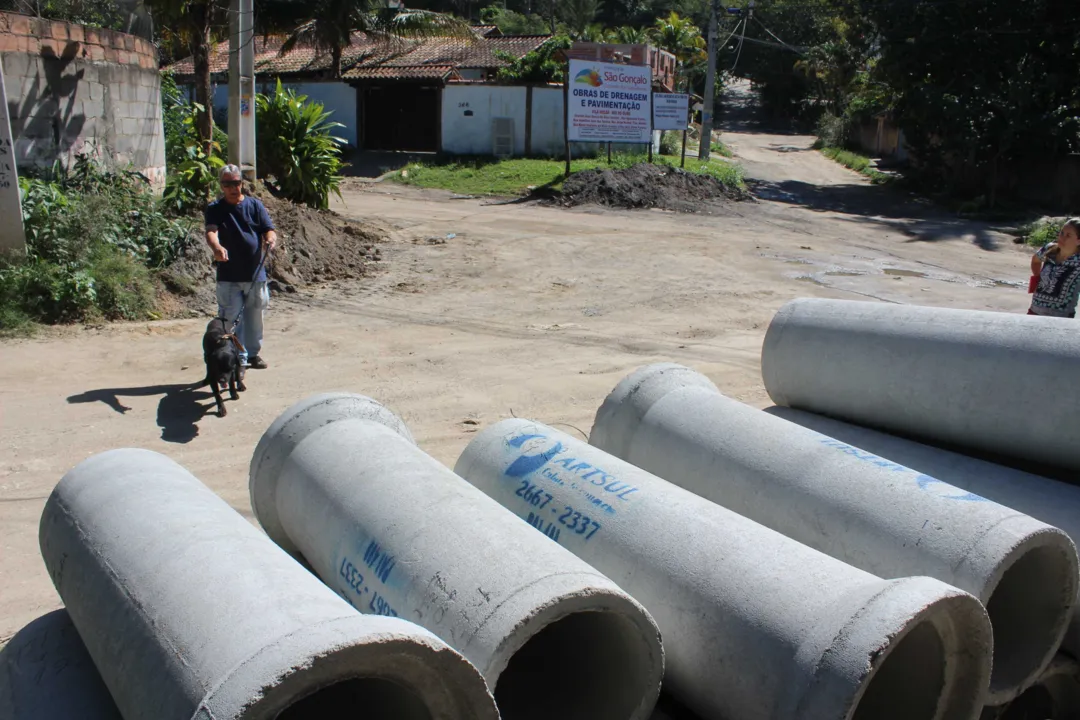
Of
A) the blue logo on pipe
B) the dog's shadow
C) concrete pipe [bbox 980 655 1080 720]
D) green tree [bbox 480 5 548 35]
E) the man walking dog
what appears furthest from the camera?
green tree [bbox 480 5 548 35]

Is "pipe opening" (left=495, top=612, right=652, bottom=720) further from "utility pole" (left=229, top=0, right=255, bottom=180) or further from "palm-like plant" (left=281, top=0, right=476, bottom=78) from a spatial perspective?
"palm-like plant" (left=281, top=0, right=476, bottom=78)

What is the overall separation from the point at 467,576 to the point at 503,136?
92.5ft

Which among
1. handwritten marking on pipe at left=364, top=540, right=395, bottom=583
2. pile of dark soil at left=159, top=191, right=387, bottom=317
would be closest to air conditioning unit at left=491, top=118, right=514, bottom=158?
pile of dark soil at left=159, top=191, right=387, bottom=317

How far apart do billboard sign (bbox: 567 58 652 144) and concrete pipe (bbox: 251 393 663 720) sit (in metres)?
21.3

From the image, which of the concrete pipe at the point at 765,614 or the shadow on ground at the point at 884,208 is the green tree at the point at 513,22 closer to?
the shadow on ground at the point at 884,208

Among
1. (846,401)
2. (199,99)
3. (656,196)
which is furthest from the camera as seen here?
(656,196)

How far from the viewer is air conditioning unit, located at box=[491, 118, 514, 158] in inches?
1176

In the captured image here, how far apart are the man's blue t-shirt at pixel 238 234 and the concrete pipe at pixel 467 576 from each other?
159 inches

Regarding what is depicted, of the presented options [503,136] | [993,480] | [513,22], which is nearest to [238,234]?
[993,480]

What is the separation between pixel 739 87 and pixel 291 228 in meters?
63.4

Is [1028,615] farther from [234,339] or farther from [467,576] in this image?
[234,339]

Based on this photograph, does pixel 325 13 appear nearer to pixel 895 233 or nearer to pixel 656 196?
pixel 656 196

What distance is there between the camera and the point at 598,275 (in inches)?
534

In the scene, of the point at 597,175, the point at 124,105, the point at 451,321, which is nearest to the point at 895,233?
the point at 597,175
